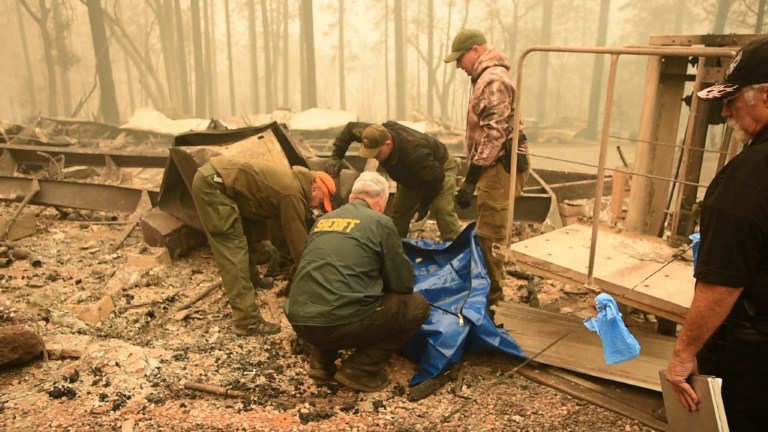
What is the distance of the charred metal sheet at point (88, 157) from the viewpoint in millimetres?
7445

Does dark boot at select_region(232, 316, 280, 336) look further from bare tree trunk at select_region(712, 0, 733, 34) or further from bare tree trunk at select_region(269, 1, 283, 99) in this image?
bare tree trunk at select_region(269, 1, 283, 99)

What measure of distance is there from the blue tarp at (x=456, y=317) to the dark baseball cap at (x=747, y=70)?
6.56 ft

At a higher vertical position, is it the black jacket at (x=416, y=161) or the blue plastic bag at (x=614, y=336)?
the black jacket at (x=416, y=161)

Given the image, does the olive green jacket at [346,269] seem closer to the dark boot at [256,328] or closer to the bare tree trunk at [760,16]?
the dark boot at [256,328]

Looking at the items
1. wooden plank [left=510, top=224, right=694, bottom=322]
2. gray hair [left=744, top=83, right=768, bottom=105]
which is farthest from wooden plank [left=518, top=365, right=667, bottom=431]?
gray hair [left=744, top=83, right=768, bottom=105]

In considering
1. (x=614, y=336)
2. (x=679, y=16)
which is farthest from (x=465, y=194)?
(x=679, y=16)

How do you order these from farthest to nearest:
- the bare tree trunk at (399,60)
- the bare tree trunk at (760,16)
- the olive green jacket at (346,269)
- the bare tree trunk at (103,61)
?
1. the bare tree trunk at (399,60)
2. the bare tree trunk at (103,61)
3. the bare tree trunk at (760,16)
4. the olive green jacket at (346,269)

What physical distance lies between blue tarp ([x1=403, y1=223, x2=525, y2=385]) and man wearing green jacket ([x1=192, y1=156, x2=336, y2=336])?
3.36ft

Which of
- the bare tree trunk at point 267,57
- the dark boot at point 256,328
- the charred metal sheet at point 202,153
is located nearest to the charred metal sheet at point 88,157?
the charred metal sheet at point 202,153

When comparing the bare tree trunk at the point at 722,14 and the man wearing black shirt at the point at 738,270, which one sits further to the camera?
the bare tree trunk at the point at 722,14

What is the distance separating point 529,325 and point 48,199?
5749 mm

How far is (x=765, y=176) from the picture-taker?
4.94 ft

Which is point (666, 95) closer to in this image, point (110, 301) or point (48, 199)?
point (110, 301)

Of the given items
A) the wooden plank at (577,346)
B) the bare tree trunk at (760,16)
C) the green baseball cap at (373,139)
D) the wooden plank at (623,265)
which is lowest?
the wooden plank at (577,346)
